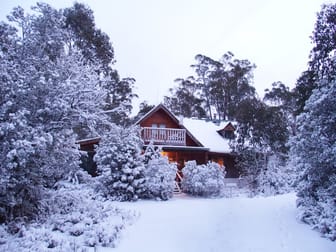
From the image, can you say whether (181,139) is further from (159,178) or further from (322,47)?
(322,47)

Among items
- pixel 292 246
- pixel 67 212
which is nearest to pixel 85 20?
pixel 67 212

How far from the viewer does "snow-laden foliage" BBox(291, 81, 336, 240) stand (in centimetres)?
826

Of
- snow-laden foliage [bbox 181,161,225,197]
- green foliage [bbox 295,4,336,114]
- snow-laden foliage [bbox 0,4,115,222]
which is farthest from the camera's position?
snow-laden foliage [bbox 181,161,225,197]

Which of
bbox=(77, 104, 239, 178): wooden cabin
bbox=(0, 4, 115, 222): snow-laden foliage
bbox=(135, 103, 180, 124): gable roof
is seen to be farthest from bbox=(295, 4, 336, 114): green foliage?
bbox=(135, 103, 180, 124): gable roof

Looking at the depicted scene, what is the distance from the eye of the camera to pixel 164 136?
20859mm

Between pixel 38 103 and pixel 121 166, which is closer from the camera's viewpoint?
pixel 38 103

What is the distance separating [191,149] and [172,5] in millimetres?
9961

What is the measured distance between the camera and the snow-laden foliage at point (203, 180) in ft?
50.7

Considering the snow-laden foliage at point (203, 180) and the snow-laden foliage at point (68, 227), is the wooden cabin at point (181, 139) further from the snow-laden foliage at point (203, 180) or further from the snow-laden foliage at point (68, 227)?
the snow-laden foliage at point (68, 227)

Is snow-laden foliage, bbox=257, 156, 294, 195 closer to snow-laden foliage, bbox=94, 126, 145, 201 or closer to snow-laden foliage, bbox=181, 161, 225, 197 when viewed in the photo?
snow-laden foliage, bbox=181, 161, 225, 197

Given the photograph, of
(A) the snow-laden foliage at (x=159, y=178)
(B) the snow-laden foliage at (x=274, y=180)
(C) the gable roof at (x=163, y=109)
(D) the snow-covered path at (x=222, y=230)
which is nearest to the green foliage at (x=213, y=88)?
(C) the gable roof at (x=163, y=109)

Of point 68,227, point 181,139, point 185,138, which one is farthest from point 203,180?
point 68,227

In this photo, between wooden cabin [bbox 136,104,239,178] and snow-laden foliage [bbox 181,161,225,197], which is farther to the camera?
wooden cabin [bbox 136,104,239,178]

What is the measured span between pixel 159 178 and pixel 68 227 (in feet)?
18.9
